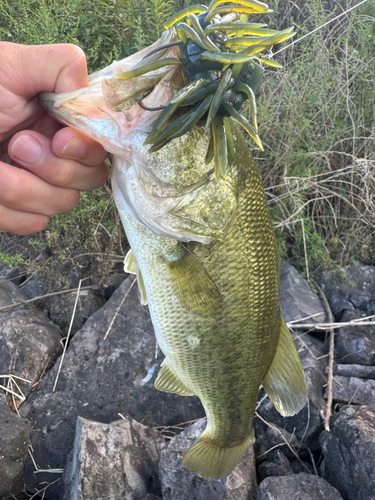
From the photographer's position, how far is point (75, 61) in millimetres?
1439

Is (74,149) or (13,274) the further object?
(13,274)

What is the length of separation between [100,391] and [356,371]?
1909 millimetres

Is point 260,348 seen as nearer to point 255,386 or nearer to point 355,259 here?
point 255,386

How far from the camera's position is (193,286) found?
156 cm

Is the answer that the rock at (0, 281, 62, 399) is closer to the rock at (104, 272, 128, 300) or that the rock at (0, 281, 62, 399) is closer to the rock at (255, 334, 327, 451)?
the rock at (104, 272, 128, 300)

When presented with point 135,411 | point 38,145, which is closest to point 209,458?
point 135,411

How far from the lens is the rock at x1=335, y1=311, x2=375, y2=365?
3.25 meters

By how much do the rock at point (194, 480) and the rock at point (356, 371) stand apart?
103 centimetres

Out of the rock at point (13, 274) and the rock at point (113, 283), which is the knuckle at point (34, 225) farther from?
the rock at point (13, 274)

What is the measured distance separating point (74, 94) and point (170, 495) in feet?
7.26

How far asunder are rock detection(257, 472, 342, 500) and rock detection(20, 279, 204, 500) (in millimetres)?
790

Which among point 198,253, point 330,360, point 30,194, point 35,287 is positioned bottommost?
point 330,360

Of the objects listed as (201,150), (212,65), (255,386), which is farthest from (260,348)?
(212,65)

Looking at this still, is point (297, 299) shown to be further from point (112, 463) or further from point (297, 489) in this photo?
point (112, 463)
